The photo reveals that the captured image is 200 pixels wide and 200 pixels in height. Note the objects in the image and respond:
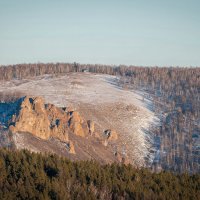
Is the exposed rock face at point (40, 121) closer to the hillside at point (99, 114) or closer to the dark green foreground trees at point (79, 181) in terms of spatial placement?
the hillside at point (99, 114)

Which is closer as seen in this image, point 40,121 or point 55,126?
point 40,121

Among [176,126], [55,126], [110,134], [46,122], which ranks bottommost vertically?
[110,134]

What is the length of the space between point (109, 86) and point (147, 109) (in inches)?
1460

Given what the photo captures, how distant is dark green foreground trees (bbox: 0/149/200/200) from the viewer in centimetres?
4634

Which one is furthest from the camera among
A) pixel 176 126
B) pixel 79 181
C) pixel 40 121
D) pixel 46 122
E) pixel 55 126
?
pixel 176 126

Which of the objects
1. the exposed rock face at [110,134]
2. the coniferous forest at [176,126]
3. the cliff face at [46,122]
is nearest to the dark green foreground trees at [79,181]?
the cliff face at [46,122]

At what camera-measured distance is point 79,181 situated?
172 ft

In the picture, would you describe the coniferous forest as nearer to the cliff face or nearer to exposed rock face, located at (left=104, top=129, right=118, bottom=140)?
exposed rock face, located at (left=104, top=129, right=118, bottom=140)

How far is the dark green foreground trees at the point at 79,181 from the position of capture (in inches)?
1825

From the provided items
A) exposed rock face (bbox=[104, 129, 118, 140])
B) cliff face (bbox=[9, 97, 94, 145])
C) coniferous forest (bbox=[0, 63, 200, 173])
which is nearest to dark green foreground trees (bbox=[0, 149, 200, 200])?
cliff face (bbox=[9, 97, 94, 145])

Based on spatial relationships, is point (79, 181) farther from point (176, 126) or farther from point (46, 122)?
point (176, 126)

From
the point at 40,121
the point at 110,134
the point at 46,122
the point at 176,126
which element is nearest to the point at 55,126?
the point at 46,122

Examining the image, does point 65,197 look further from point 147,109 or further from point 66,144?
point 147,109

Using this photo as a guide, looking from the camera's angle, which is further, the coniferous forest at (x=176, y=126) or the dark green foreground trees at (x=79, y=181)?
the coniferous forest at (x=176, y=126)
